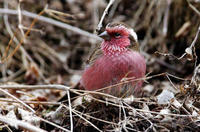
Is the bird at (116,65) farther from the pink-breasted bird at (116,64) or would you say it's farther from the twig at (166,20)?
the twig at (166,20)

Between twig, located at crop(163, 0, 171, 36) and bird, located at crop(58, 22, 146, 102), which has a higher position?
twig, located at crop(163, 0, 171, 36)

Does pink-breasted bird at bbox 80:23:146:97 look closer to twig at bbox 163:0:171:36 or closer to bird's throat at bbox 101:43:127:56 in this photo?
bird's throat at bbox 101:43:127:56

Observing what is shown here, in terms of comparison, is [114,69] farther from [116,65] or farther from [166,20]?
[166,20]

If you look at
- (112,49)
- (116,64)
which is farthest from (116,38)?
(116,64)

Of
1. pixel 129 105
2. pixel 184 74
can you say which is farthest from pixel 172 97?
pixel 184 74

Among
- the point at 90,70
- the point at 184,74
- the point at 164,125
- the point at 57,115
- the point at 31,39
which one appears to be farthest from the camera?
the point at 31,39

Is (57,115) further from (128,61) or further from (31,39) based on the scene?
(31,39)

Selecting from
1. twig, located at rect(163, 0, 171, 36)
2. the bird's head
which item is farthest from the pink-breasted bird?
twig, located at rect(163, 0, 171, 36)
